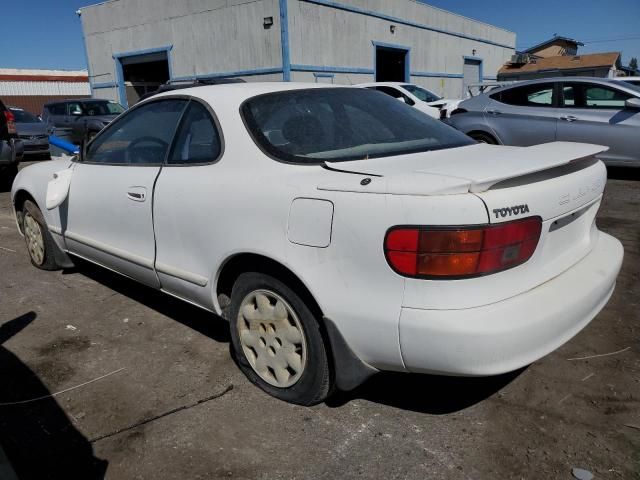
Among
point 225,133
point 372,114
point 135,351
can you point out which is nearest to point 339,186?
point 225,133

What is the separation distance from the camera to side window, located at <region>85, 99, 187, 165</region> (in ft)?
10.4

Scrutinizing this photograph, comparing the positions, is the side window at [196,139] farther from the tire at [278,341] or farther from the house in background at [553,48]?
the house in background at [553,48]

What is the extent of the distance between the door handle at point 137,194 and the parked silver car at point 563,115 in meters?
6.25

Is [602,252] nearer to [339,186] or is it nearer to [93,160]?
[339,186]

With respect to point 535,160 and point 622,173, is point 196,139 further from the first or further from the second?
point 622,173

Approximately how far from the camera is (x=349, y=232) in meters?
2.06

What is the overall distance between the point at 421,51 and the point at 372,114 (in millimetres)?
21729

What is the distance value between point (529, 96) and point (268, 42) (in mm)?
10375

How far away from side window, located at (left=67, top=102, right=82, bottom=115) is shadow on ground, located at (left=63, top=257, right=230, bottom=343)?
11281 mm

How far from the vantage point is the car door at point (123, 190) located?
3152 mm

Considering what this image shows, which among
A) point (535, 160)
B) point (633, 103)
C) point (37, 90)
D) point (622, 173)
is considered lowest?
point (622, 173)

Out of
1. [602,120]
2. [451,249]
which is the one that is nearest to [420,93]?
[602,120]

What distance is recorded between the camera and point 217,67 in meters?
18.0

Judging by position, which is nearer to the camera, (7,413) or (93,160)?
(7,413)
